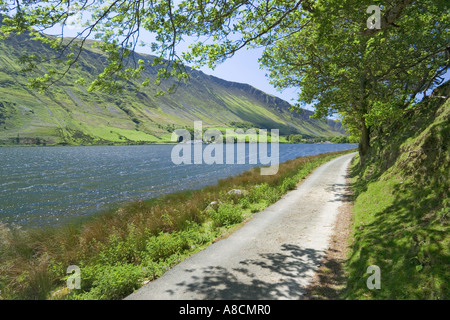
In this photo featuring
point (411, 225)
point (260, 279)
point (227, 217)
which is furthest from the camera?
point (227, 217)

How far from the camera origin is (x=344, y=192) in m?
17.6

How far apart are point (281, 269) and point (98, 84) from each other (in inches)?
318

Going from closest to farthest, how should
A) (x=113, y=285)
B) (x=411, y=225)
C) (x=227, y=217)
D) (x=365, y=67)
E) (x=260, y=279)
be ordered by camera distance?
(x=113, y=285) < (x=260, y=279) < (x=411, y=225) < (x=227, y=217) < (x=365, y=67)

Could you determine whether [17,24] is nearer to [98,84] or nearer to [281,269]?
[98,84]

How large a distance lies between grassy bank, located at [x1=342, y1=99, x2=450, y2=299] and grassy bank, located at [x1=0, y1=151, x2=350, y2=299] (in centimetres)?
559

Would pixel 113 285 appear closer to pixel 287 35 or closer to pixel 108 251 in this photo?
pixel 108 251

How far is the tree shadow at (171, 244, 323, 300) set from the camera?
597cm

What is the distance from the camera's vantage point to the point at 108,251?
9.27 metres

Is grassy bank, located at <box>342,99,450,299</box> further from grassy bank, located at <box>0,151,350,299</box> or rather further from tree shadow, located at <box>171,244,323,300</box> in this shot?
grassy bank, located at <box>0,151,350,299</box>

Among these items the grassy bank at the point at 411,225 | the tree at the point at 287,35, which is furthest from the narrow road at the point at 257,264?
the tree at the point at 287,35

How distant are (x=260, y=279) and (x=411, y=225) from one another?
4520 mm

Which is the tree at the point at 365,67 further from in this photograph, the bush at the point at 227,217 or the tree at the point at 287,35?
the bush at the point at 227,217

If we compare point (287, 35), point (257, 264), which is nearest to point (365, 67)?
point (287, 35)

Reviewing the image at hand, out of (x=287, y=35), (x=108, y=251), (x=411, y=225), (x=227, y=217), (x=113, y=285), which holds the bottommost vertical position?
(x=108, y=251)
